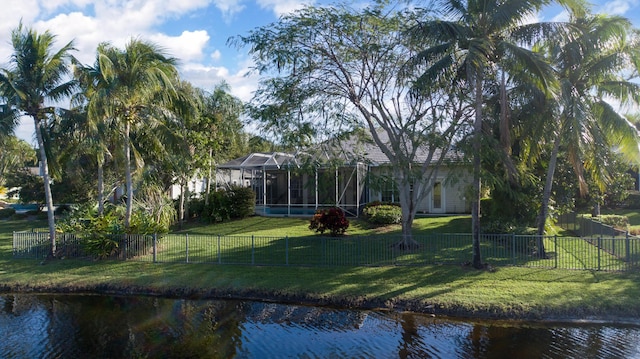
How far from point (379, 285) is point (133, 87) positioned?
10.5 m

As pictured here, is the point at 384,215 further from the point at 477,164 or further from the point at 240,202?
the point at 477,164

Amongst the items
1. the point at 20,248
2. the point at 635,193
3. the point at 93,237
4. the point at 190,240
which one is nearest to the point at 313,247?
the point at 190,240

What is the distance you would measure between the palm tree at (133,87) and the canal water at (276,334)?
6.59 metres

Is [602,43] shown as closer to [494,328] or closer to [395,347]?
[494,328]

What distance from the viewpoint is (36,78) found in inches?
623

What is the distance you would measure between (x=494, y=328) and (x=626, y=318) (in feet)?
10.3

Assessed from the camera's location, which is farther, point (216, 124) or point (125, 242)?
point (216, 124)

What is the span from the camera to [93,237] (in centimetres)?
1686

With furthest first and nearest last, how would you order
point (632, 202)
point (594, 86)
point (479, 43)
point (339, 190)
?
point (632, 202) → point (339, 190) → point (594, 86) → point (479, 43)

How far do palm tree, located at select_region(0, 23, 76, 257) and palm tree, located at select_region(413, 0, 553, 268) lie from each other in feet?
39.3

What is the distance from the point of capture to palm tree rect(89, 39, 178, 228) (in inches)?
626

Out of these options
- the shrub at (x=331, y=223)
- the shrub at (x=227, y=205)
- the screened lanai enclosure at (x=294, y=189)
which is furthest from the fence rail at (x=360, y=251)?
the shrub at (x=227, y=205)

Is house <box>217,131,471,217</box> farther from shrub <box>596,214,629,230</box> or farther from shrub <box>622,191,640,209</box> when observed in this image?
shrub <box>622,191,640,209</box>

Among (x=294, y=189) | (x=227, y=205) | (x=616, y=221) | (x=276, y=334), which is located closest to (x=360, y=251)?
(x=276, y=334)
